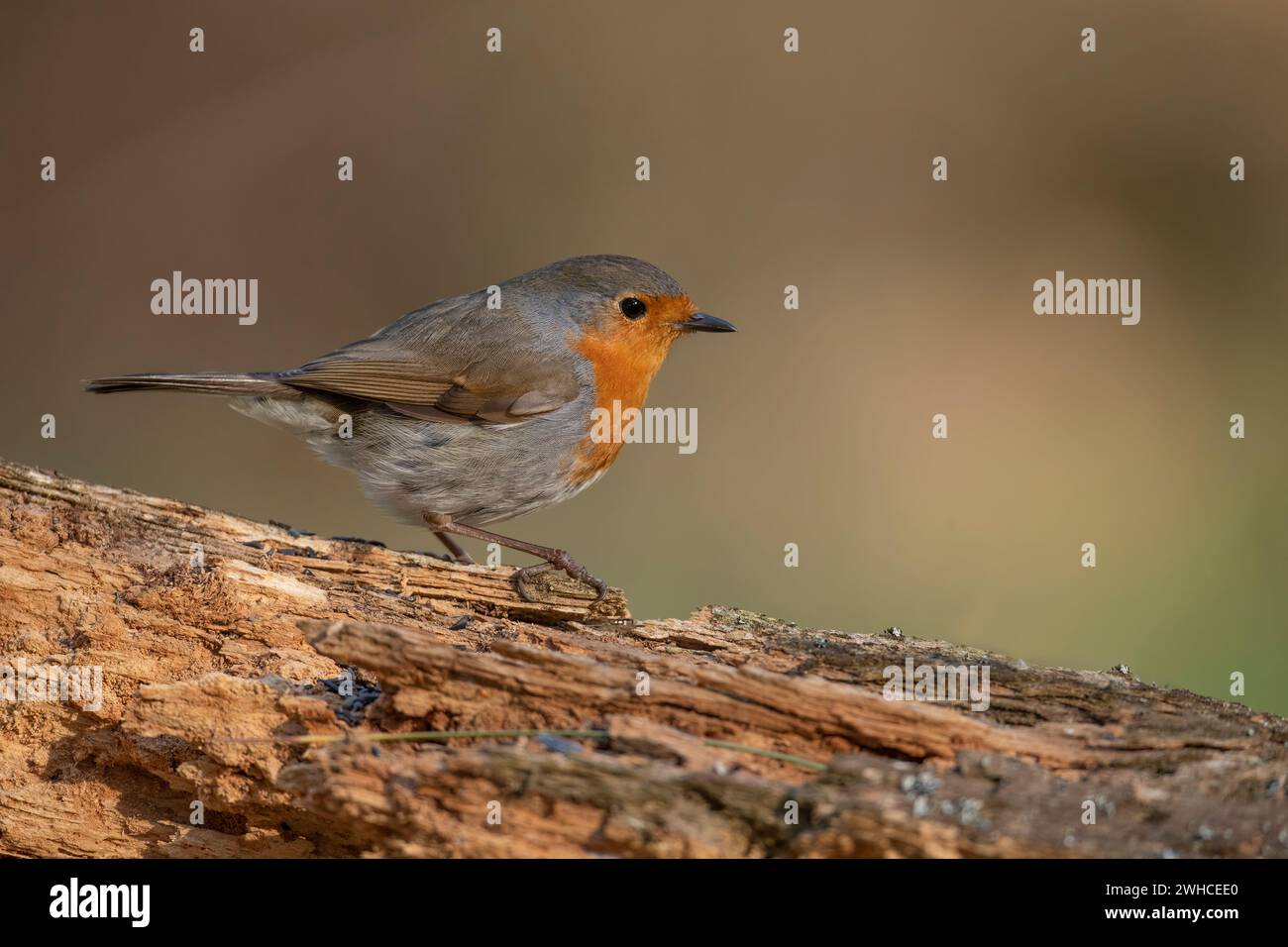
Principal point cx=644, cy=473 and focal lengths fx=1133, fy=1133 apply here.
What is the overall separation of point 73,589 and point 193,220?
7166 millimetres

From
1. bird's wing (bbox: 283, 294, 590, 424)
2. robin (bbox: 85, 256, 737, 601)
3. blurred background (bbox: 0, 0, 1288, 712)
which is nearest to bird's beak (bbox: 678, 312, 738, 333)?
robin (bbox: 85, 256, 737, 601)

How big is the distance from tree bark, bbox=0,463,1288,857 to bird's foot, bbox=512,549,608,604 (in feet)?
0.16

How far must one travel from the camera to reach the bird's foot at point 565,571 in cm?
431

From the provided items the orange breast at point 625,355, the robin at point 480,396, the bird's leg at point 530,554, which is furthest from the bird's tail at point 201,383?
the orange breast at point 625,355

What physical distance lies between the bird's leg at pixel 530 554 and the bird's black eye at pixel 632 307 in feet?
4.04

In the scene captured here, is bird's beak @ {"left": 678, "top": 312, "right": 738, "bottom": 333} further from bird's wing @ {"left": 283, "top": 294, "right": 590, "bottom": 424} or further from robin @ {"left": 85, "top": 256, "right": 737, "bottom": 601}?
bird's wing @ {"left": 283, "top": 294, "right": 590, "bottom": 424}

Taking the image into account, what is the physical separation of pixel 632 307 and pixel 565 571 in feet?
5.18

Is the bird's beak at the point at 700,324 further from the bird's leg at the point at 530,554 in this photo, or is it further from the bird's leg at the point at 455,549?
the bird's leg at the point at 455,549

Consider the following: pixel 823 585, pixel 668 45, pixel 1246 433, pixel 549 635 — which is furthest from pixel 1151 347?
pixel 549 635

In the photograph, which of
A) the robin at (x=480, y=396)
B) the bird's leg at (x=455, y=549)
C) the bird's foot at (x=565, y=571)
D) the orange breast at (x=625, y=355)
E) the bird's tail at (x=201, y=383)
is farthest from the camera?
the bird's leg at (x=455, y=549)

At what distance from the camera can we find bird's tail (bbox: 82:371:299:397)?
4824mm

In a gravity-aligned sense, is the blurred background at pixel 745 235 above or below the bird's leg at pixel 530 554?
above

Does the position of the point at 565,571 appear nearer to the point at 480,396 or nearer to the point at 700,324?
the point at 480,396

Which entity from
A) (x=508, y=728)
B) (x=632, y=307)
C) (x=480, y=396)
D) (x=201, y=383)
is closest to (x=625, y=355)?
(x=632, y=307)
